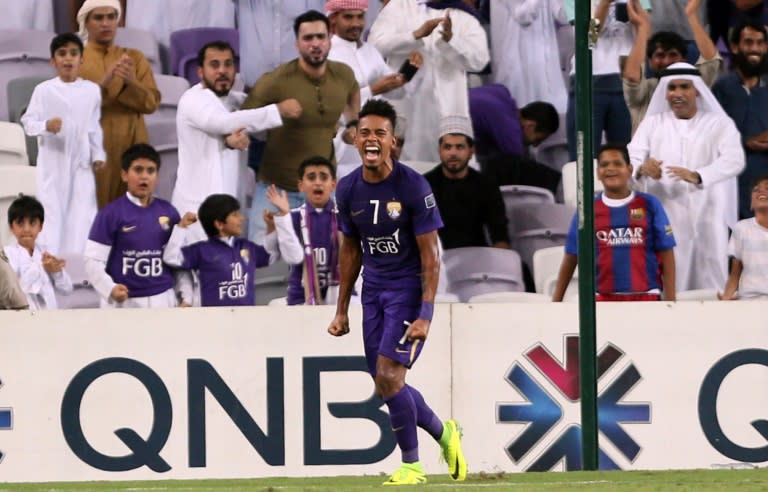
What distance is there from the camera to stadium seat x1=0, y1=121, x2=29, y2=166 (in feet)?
32.2

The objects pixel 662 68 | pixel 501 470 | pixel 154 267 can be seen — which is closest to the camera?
pixel 501 470

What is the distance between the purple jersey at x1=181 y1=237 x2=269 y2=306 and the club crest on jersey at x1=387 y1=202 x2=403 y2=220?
9.50 ft

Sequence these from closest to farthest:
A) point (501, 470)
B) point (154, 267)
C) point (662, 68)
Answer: point (501, 470) < point (154, 267) < point (662, 68)

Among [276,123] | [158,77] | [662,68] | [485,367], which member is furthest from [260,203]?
[662,68]

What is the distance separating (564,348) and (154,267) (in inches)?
108

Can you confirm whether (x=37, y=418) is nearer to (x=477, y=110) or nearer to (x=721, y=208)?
(x=477, y=110)

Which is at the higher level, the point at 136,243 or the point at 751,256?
the point at 136,243

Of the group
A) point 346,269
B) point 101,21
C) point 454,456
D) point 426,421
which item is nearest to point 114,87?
point 101,21

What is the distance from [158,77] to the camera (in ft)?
33.0

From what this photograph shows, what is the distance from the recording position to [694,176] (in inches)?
372

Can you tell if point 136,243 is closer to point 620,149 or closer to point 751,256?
point 620,149

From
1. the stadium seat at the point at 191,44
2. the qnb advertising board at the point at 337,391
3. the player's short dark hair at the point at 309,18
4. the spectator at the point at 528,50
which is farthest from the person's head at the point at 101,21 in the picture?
the spectator at the point at 528,50

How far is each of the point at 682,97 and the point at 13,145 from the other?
4.75 meters

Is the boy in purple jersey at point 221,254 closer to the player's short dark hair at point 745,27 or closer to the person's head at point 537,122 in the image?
the person's head at point 537,122
